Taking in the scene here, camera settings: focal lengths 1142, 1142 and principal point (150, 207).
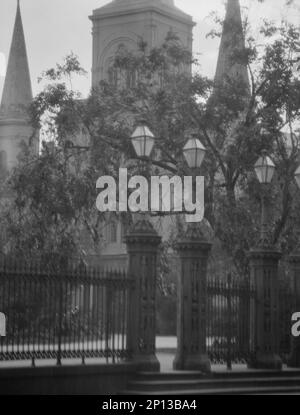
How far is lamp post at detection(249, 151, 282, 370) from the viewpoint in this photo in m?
23.7

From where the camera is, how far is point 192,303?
71.4 feet

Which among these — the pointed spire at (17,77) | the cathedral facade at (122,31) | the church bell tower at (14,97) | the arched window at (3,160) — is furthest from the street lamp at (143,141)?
the arched window at (3,160)

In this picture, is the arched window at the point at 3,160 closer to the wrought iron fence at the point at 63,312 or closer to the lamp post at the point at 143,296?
the lamp post at the point at 143,296

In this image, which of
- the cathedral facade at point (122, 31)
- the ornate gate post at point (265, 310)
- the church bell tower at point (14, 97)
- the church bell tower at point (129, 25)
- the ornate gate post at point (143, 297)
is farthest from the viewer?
the church bell tower at point (14, 97)

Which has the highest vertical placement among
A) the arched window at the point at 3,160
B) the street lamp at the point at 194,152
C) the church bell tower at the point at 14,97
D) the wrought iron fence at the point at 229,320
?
the church bell tower at the point at 14,97

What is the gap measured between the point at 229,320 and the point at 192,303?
131 cm

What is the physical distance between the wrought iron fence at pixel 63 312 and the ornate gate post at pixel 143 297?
0.50 feet

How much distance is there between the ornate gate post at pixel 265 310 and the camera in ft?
77.7

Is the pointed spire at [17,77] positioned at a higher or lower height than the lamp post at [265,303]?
higher

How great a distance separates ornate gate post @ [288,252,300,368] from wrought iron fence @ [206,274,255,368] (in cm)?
177

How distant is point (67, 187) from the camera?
105 ft

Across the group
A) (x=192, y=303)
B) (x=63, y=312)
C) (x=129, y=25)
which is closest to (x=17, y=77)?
(x=129, y=25)

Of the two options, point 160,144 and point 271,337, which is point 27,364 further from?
point 160,144

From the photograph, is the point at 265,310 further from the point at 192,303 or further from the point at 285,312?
the point at 192,303
